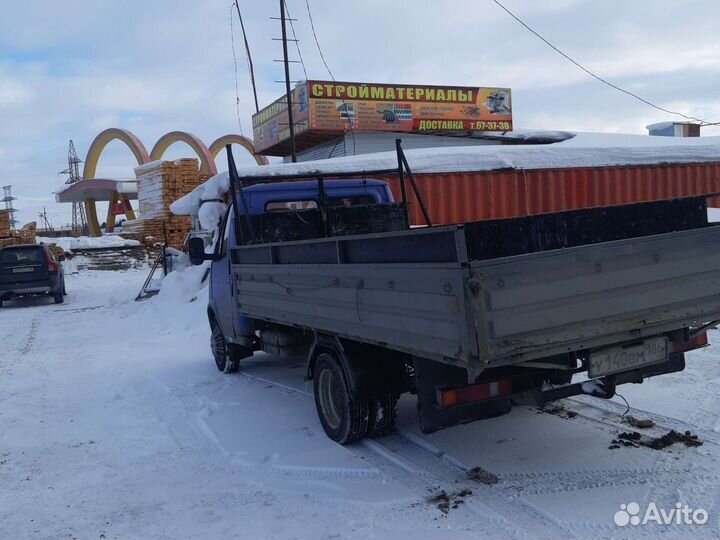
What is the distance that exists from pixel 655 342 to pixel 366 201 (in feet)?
12.2

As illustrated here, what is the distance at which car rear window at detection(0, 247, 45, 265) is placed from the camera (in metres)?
16.5

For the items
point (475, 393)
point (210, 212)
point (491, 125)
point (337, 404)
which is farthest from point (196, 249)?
point (491, 125)

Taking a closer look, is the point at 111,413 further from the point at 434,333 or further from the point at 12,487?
the point at 434,333

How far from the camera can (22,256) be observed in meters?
16.6

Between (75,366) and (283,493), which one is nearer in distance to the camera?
(283,493)

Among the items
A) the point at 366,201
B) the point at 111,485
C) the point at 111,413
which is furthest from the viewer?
the point at 366,201

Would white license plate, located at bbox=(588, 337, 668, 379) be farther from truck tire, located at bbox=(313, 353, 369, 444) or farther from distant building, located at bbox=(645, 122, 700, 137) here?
distant building, located at bbox=(645, 122, 700, 137)

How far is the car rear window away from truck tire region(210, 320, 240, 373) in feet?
35.1

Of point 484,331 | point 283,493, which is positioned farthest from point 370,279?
point 283,493

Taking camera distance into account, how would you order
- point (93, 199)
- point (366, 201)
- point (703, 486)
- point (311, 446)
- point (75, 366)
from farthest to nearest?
point (93, 199), point (75, 366), point (366, 201), point (311, 446), point (703, 486)

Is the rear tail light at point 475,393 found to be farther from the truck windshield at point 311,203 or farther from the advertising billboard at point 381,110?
the advertising billboard at point 381,110

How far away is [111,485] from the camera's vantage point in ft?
14.4

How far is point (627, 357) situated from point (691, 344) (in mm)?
776

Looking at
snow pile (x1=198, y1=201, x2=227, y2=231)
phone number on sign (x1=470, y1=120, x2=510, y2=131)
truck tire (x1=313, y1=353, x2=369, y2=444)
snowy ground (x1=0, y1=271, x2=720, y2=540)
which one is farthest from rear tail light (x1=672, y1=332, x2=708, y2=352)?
phone number on sign (x1=470, y1=120, x2=510, y2=131)
